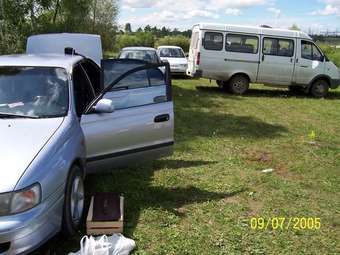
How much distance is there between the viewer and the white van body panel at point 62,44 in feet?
32.8

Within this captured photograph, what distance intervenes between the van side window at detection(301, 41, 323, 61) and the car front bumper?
1387cm

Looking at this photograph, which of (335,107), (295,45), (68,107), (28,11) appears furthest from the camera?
(28,11)

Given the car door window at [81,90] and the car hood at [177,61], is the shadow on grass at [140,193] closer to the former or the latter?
the car door window at [81,90]

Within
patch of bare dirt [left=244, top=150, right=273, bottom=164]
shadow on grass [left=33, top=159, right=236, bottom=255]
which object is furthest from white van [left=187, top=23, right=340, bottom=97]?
shadow on grass [left=33, top=159, right=236, bottom=255]

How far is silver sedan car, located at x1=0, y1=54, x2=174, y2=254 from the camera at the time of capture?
11.8 ft

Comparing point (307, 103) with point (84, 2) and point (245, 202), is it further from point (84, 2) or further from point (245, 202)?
point (84, 2)

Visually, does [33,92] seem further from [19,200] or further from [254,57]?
[254,57]

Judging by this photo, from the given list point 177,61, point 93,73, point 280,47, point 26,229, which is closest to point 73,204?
point 26,229

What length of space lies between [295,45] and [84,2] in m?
13.0

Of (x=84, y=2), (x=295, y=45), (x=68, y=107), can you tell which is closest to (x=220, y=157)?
(x=68, y=107)

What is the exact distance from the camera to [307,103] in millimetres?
14938

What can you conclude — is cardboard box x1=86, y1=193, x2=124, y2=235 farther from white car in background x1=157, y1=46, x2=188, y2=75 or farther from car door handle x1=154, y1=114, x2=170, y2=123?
white car in background x1=157, y1=46, x2=188, y2=75

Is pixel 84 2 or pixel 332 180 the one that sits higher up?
pixel 84 2

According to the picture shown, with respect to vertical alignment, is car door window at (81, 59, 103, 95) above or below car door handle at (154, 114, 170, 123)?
above
